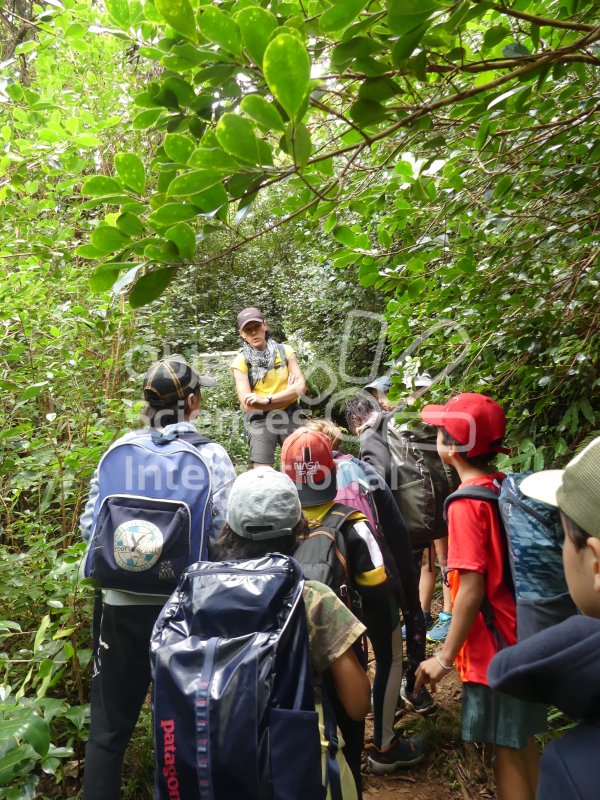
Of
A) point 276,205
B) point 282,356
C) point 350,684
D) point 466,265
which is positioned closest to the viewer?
point 350,684

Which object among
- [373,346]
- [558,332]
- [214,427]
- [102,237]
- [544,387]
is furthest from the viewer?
[373,346]

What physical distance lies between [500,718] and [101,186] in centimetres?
231

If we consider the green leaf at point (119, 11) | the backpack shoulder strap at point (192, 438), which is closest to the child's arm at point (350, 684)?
the backpack shoulder strap at point (192, 438)

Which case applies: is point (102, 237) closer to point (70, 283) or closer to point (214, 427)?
point (70, 283)

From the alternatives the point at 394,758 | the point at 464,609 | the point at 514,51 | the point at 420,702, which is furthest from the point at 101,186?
the point at 420,702

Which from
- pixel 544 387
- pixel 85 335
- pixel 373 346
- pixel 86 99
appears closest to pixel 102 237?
pixel 544 387

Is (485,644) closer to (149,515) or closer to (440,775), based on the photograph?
(440,775)

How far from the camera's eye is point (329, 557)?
6.76 ft

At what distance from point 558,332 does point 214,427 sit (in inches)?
204

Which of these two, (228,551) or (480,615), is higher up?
(228,551)

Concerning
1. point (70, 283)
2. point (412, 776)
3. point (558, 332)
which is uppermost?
point (70, 283)

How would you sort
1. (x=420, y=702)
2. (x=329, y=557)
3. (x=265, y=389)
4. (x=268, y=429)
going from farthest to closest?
(x=265, y=389)
(x=268, y=429)
(x=420, y=702)
(x=329, y=557)

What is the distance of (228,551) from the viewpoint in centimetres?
213

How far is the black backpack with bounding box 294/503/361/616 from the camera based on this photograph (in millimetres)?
2012
